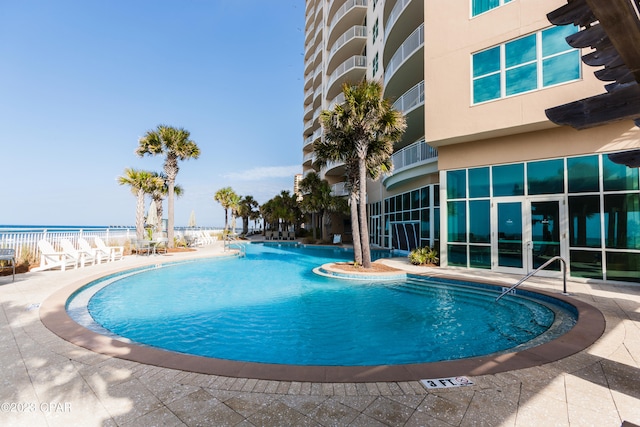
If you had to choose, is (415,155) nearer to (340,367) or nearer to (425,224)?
(425,224)

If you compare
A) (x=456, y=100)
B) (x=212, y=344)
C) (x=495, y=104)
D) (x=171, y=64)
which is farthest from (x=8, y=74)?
(x=495, y=104)

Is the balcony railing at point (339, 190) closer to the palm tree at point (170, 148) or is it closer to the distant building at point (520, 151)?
the palm tree at point (170, 148)

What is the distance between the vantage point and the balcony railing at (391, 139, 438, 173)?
13481 millimetres

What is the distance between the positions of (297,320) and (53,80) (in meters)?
22.3

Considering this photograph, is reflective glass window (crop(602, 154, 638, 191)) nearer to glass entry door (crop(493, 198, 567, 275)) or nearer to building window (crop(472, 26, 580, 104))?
glass entry door (crop(493, 198, 567, 275))

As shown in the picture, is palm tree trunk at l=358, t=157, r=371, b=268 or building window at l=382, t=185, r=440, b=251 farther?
building window at l=382, t=185, r=440, b=251

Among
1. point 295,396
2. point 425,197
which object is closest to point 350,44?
point 425,197

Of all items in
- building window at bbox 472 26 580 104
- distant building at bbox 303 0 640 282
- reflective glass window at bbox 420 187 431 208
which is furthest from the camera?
reflective glass window at bbox 420 187 431 208

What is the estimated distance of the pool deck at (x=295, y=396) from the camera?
7.39 ft

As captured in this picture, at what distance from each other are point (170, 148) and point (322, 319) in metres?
18.7

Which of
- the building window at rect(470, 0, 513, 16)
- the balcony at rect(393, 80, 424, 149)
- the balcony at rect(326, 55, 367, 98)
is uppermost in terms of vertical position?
the balcony at rect(326, 55, 367, 98)

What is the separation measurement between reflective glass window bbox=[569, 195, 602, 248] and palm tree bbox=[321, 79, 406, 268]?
6150 millimetres

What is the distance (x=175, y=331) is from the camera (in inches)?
213

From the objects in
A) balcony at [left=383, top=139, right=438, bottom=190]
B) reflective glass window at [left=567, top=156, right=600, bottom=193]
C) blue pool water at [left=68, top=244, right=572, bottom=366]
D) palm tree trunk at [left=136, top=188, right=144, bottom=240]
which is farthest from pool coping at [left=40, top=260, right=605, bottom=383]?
palm tree trunk at [left=136, top=188, right=144, bottom=240]
